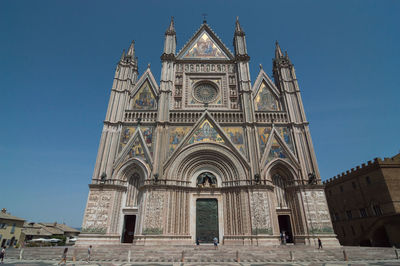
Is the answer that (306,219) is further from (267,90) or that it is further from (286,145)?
(267,90)

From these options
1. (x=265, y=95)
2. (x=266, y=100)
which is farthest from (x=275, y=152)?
(x=265, y=95)

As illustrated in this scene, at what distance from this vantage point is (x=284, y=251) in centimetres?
1464

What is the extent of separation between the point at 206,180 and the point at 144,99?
1118 centimetres

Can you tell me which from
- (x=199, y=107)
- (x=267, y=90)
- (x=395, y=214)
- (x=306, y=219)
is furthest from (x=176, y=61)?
(x=395, y=214)

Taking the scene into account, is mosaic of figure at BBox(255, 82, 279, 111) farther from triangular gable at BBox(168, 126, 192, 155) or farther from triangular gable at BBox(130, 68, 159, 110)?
triangular gable at BBox(130, 68, 159, 110)

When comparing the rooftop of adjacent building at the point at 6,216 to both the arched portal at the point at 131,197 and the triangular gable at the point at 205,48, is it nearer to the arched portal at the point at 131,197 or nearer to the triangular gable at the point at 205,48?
the arched portal at the point at 131,197

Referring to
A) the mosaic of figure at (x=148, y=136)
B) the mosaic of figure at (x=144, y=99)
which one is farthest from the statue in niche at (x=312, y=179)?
the mosaic of figure at (x=144, y=99)

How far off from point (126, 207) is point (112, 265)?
8.86m

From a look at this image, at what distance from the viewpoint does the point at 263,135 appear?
22.1 m

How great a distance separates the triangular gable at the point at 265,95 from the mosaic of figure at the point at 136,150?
42.2ft

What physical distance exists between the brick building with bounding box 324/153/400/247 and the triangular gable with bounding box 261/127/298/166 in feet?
34.5

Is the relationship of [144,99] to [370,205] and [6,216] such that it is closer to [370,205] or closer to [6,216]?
[370,205]

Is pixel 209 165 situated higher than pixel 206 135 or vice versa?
pixel 206 135

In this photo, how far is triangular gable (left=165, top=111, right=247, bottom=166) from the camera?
21.2 m
